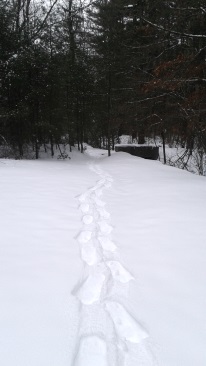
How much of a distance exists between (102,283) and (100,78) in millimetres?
13435

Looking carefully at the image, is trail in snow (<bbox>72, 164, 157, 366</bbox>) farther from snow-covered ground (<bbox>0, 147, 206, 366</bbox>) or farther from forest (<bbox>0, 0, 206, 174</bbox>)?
forest (<bbox>0, 0, 206, 174</bbox>)

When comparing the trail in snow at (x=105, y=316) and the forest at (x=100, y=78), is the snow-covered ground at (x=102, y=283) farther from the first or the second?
the forest at (x=100, y=78)

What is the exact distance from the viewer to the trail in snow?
157 centimetres

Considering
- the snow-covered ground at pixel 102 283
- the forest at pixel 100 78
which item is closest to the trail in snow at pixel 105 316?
the snow-covered ground at pixel 102 283

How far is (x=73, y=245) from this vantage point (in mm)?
3102

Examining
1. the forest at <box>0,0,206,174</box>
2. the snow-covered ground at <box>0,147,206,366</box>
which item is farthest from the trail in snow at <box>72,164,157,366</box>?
the forest at <box>0,0,206,174</box>

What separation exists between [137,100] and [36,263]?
11689 mm

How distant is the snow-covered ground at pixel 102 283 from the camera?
1605mm

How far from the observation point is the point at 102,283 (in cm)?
234

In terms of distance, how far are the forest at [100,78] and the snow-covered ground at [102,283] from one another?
5.39 metres

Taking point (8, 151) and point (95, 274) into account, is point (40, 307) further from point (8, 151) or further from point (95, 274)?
point (8, 151)

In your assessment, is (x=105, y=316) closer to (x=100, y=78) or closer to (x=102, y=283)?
(x=102, y=283)

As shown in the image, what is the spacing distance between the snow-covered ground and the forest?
5386 millimetres

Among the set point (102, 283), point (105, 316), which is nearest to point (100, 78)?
point (102, 283)
